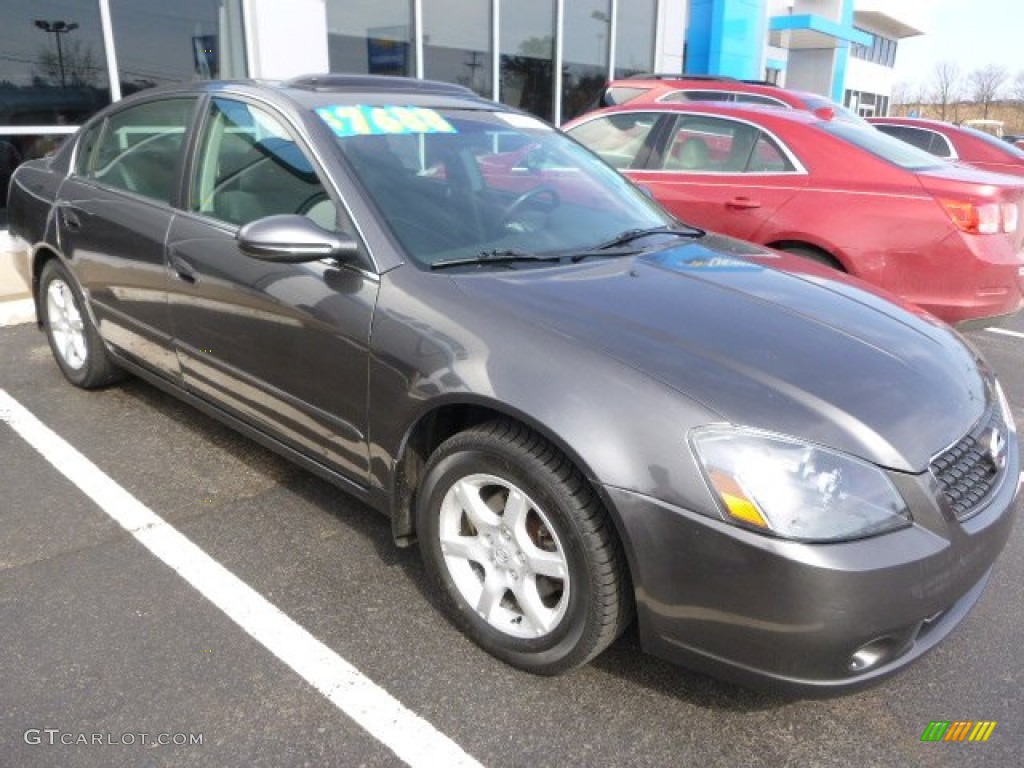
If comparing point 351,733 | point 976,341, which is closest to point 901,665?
point 351,733

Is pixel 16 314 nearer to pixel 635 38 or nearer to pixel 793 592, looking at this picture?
pixel 793 592

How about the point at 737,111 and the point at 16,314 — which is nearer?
the point at 737,111

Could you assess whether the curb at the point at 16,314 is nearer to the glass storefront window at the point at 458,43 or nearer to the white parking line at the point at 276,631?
the white parking line at the point at 276,631

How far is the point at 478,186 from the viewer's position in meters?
3.00

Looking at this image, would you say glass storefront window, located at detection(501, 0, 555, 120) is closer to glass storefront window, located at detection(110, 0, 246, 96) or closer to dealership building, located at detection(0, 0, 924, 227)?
dealership building, located at detection(0, 0, 924, 227)

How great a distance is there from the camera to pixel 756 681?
1.97m

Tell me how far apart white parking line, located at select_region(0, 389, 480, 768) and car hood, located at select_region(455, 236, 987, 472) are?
109 cm

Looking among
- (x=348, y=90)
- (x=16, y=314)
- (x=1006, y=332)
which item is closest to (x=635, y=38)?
(x=1006, y=332)

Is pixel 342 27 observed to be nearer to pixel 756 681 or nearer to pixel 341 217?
pixel 341 217

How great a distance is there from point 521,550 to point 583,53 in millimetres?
11283

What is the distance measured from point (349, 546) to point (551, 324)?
4.17ft

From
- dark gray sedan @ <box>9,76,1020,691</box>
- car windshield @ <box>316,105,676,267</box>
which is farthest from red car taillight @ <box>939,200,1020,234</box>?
car windshield @ <box>316,105,676,267</box>

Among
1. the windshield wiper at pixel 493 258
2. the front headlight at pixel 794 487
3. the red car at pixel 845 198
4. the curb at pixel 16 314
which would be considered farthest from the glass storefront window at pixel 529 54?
the front headlight at pixel 794 487

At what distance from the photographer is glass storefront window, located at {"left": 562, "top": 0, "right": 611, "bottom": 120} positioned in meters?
→ 11.9
